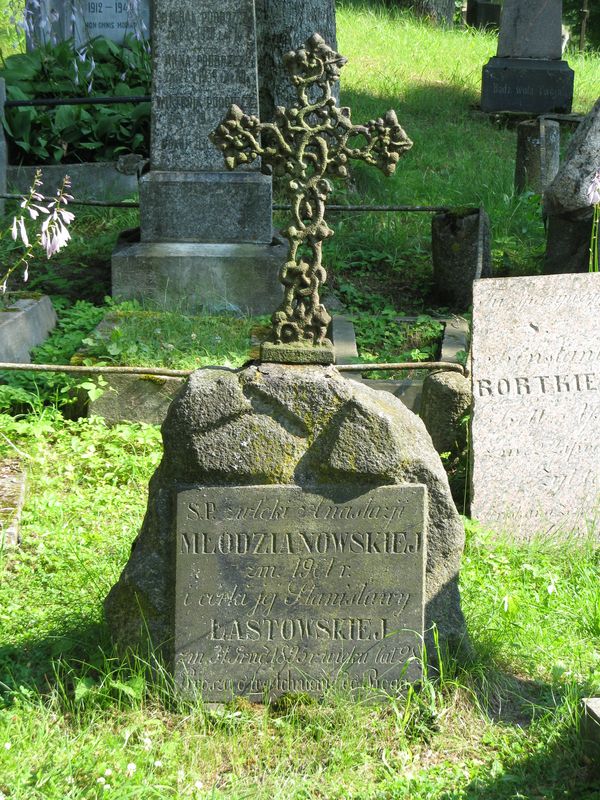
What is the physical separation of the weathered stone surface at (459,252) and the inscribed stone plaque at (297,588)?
157 inches

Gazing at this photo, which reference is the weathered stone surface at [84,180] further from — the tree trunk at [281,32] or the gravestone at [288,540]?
the gravestone at [288,540]

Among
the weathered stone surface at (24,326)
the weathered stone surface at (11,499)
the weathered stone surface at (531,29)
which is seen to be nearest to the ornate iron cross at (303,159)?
the weathered stone surface at (11,499)

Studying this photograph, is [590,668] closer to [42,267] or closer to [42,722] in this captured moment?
[42,722]

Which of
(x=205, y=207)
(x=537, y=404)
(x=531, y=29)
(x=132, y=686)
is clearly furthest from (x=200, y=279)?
A: (x=531, y=29)

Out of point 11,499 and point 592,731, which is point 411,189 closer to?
point 11,499

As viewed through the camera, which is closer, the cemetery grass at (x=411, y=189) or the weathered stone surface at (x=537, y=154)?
the cemetery grass at (x=411, y=189)

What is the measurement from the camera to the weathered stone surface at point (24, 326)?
243 inches

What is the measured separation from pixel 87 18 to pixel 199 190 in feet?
18.8

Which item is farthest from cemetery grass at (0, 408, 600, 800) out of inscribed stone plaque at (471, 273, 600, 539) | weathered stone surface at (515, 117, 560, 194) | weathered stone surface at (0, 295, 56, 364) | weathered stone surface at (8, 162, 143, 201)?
weathered stone surface at (515, 117, 560, 194)

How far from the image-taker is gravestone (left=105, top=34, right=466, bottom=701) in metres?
3.30

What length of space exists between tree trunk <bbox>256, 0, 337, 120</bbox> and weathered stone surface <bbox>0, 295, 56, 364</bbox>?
3.82m

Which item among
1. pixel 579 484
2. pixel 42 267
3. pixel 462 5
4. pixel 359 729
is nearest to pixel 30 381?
pixel 42 267

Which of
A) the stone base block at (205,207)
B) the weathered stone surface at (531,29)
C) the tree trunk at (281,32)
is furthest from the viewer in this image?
the weathered stone surface at (531,29)

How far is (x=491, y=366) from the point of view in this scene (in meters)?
4.81
